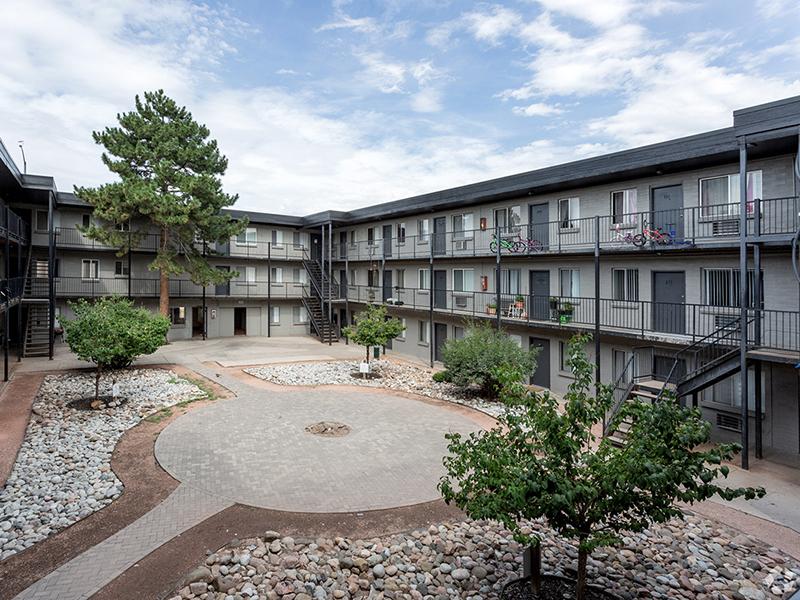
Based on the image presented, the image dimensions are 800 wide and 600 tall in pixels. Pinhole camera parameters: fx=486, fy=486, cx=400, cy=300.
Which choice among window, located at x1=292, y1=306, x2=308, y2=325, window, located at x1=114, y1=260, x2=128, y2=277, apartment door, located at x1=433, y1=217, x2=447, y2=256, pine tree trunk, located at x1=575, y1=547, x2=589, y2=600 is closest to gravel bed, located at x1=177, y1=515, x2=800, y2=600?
pine tree trunk, located at x1=575, y1=547, x2=589, y2=600

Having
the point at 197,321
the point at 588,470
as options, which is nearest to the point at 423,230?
the point at 197,321

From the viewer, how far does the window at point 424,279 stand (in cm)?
2997

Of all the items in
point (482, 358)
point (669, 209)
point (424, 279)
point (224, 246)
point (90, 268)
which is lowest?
point (482, 358)

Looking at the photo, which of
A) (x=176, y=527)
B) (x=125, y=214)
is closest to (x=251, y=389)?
(x=176, y=527)

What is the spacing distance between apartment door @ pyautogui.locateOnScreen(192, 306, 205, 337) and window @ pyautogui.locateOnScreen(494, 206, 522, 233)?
75.7ft

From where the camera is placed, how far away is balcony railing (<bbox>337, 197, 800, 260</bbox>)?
14.3m

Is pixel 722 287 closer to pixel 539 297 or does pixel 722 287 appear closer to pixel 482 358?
pixel 539 297

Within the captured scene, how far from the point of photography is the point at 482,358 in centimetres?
1864

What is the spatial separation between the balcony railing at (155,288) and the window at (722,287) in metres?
27.9

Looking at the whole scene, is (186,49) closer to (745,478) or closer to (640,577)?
(640,577)

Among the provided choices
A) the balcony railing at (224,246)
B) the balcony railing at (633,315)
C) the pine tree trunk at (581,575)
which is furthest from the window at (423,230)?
the pine tree trunk at (581,575)

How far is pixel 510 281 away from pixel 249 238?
21.9 meters

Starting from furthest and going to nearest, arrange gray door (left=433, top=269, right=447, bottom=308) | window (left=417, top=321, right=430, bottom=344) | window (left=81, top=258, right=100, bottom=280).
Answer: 1. window (left=81, top=258, right=100, bottom=280)
2. window (left=417, top=321, right=430, bottom=344)
3. gray door (left=433, top=269, right=447, bottom=308)

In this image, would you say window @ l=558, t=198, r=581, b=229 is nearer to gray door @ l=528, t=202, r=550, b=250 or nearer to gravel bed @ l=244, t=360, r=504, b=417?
gray door @ l=528, t=202, r=550, b=250
